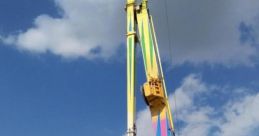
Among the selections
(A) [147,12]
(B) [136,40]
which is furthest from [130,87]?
(A) [147,12]

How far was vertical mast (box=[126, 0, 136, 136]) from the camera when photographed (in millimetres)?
36753

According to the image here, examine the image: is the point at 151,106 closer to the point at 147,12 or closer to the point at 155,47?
the point at 155,47

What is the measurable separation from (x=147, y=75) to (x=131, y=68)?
129 cm

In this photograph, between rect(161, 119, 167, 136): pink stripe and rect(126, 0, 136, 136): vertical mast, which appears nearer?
rect(126, 0, 136, 136): vertical mast

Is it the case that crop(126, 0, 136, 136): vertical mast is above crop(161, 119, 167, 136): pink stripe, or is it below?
above

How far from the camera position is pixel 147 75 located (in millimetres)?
39281

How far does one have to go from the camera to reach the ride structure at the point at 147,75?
37844 millimetres

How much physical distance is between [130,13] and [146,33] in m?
1.99

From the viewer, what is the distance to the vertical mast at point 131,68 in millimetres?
36753

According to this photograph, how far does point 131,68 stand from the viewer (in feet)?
127

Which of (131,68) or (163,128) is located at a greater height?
(131,68)

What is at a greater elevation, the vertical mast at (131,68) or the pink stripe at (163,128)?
the vertical mast at (131,68)

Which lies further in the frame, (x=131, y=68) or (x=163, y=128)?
(x=131, y=68)

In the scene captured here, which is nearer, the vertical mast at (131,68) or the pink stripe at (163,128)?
the vertical mast at (131,68)
